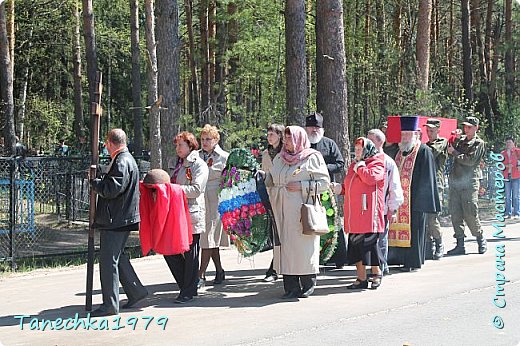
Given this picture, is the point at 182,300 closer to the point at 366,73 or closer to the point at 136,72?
the point at 366,73

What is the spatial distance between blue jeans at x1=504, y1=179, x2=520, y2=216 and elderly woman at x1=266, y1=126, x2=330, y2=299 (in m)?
10.8

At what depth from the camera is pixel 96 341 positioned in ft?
24.5

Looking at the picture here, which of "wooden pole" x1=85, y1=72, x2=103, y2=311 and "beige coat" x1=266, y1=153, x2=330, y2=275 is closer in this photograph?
"wooden pole" x1=85, y1=72, x2=103, y2=311

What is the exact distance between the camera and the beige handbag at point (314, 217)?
888cm

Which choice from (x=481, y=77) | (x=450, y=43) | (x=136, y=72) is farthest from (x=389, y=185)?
(x=450, y=43)

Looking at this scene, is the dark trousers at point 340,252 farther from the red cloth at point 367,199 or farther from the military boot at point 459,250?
the military boot at point 459,250

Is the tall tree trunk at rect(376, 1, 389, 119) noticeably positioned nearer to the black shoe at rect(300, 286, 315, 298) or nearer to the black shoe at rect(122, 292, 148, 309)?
the black shoe at rect(300, 286, 315, 298)

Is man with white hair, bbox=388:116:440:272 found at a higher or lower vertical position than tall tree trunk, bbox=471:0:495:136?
lower

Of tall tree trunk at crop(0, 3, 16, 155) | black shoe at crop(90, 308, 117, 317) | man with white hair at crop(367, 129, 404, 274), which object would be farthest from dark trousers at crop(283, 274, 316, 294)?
tall tree trunk at crop(0, 3, 16, 155)

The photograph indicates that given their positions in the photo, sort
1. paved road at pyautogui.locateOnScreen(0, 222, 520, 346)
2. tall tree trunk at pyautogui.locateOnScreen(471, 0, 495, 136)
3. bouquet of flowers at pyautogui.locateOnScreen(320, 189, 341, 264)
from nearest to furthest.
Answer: paved road at pyautogui.locateOnScreen(0, 222, 520, 346) < bouquet of flowers at pyautogui.locateOnScreen(320, 189, 341, 264) < tall tree trunk at pyautogui.locateOnScreen(471, 0, 495, 136)

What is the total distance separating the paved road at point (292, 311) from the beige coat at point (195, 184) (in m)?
0.95

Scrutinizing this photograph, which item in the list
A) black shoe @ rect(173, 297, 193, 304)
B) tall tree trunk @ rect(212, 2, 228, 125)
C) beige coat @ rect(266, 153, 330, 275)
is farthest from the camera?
tall tree trunk @ rect(212, 2, 228, 125)

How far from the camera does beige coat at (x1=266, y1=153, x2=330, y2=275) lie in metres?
9.03

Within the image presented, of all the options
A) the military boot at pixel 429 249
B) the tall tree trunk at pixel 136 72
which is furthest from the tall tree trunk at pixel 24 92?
the military boot at pixel 429 249
